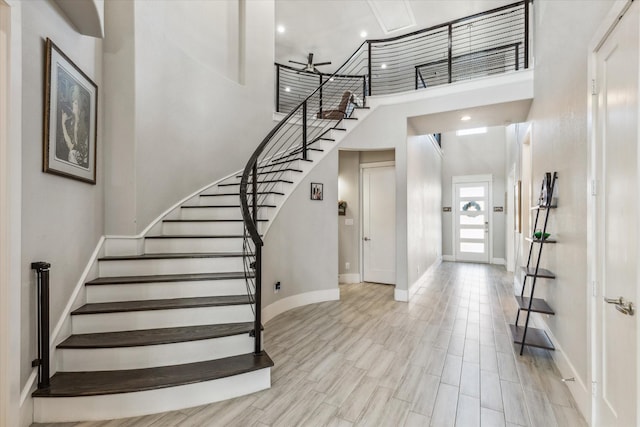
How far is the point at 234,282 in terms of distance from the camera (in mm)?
2775

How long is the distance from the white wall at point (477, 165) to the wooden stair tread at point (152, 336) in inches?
323

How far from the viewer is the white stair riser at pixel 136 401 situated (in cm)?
185

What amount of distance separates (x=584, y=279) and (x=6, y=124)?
3.70 m

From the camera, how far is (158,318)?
2379 millimetres

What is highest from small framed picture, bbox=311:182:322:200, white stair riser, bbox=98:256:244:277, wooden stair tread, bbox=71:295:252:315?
small framed picture, bbox=311:182:322:200

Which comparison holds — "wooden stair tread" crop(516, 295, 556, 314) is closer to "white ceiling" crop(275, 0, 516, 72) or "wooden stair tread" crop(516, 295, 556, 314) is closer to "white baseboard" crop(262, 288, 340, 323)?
"white baseboard" crop(262, 288, 340, 323)

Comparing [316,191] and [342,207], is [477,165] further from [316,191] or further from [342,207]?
[316,191]

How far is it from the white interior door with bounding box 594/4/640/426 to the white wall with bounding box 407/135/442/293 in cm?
300

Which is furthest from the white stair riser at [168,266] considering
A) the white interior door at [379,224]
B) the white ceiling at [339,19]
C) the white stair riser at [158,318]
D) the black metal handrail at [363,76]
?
the white ceiling at [339,19]

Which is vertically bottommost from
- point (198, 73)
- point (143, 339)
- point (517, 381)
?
point (517, 381)

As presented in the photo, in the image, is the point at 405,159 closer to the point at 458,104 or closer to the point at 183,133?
the point at 458,104

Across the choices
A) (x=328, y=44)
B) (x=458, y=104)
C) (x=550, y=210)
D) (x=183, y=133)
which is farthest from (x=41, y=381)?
(x=328, y=44)

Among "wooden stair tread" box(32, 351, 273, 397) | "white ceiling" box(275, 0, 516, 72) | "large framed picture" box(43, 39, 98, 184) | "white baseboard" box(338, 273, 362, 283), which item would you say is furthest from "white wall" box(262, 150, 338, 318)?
"white ceiling" box(275, 0, 516, 72)

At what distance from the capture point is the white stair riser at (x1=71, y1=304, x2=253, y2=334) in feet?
7.48
